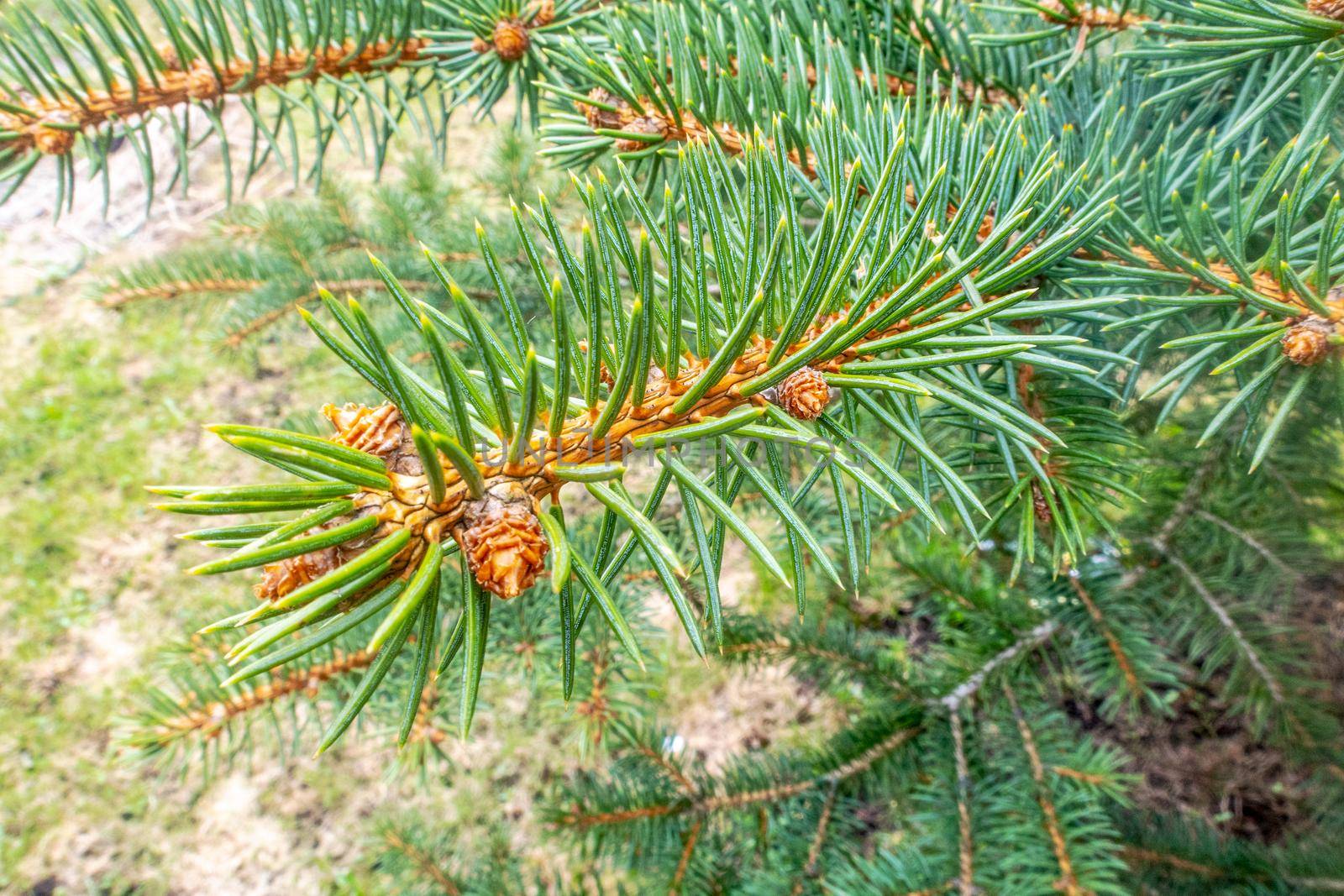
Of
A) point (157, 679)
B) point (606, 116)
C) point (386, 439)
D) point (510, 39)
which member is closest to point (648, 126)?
point (606, 116)

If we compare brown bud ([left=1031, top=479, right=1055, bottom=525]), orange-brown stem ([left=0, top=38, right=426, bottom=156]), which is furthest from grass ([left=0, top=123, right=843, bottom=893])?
brown bud ([left=1031, top=479, right=1055, bottom=525])

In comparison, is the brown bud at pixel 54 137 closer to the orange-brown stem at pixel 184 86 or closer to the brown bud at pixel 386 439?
the orange-brown stem at pixel 184 86

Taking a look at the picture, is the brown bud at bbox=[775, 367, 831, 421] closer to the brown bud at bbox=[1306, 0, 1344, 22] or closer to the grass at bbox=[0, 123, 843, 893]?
the brown bud at bbox=[1306, 0, 1344, 22]

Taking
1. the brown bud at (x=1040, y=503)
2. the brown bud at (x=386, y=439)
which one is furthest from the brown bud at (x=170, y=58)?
the brown bud at (x=1040, y=503)

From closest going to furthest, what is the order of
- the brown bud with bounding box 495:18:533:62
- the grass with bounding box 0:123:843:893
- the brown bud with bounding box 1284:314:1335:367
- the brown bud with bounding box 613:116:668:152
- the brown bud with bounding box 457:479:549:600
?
the brown bud with bounding box 457:479:549:600 → the brown bud with bounding box 1284:314:1335:367 → the brown bud with bounding box 613:116:668:152 → the brown bud with bounding box 495:18:533:62 → the grass with bounding box 0:123:843:893

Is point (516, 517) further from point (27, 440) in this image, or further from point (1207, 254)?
point (27, 440)

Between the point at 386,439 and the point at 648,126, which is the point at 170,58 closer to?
the point at 648,126
